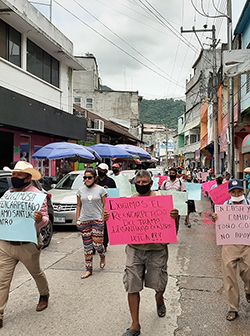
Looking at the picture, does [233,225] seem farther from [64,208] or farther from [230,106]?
[230,106]

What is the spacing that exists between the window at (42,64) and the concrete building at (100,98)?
23428 mm

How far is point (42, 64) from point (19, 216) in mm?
15728

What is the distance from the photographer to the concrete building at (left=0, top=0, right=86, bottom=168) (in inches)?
565

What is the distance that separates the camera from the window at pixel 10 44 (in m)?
15.2

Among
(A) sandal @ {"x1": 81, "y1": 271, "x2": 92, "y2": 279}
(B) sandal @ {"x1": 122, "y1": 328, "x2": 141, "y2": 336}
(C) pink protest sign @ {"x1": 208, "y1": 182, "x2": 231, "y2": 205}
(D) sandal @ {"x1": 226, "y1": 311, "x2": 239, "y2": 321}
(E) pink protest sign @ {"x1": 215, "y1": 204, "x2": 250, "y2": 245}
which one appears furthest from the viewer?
(C) pink protest sign @ {"x1": 208, "y1": 182, "x2": 231, "y2": 205}

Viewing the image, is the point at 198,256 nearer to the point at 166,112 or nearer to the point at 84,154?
the point at 84,154

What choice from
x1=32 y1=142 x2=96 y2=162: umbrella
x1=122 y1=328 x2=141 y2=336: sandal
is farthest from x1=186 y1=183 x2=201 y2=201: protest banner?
x1=122 y1=328 x2=141 y2=336: sandal

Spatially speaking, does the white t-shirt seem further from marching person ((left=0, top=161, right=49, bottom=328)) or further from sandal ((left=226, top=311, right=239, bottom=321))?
sandal ((left=226, top=311, right=239, bottom=321))

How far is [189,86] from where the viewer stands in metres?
61.9

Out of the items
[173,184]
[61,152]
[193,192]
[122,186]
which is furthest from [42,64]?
[173,184]

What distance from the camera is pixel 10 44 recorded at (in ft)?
52.0

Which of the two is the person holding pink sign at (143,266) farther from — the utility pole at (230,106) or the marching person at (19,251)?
the utility pole at (230,106)

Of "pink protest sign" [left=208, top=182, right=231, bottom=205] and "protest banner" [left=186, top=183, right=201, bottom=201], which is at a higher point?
"pink protest sign" [left=208, top=182, right=231, bottom=205]

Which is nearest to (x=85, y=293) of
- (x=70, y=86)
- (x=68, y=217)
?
(x=68, y=217)
